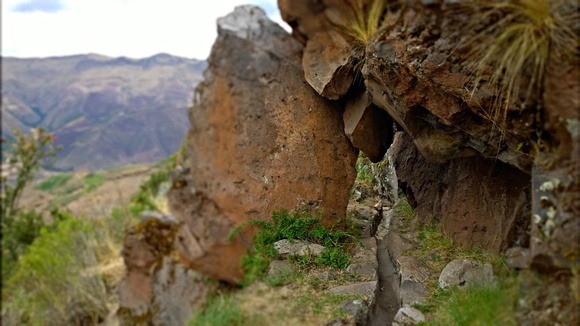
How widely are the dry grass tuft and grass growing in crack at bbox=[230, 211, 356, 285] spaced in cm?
289

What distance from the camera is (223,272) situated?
209 inches

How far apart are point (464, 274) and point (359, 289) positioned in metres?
1.32

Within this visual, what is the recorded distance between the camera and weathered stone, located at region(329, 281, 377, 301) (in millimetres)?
5215

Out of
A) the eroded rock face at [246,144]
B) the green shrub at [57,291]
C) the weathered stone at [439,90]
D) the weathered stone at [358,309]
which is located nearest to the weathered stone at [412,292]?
the weathered stone at [358,309]

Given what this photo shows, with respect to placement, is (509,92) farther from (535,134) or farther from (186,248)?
(186,248)

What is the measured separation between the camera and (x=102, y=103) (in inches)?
4213

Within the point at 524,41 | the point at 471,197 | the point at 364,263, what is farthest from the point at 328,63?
the point at 471,197

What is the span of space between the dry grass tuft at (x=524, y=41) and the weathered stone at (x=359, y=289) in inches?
102

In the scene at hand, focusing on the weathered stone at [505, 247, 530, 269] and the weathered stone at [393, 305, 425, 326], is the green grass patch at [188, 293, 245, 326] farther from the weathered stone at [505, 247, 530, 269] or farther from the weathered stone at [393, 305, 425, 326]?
the weathered stone at [505, 247, 530, 269]

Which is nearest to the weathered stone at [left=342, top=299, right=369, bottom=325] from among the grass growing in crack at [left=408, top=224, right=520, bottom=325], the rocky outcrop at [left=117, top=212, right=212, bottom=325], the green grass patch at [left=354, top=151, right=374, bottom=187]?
the grass growing in crack at [left=408, top=224, right=520, bottom=325]

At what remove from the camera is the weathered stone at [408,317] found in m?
4.82

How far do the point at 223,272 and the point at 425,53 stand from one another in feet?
10.8

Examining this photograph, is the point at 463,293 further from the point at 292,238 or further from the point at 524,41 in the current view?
the point at 524,41

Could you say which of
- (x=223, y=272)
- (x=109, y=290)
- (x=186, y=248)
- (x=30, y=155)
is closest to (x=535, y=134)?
(x=223, y=272)
